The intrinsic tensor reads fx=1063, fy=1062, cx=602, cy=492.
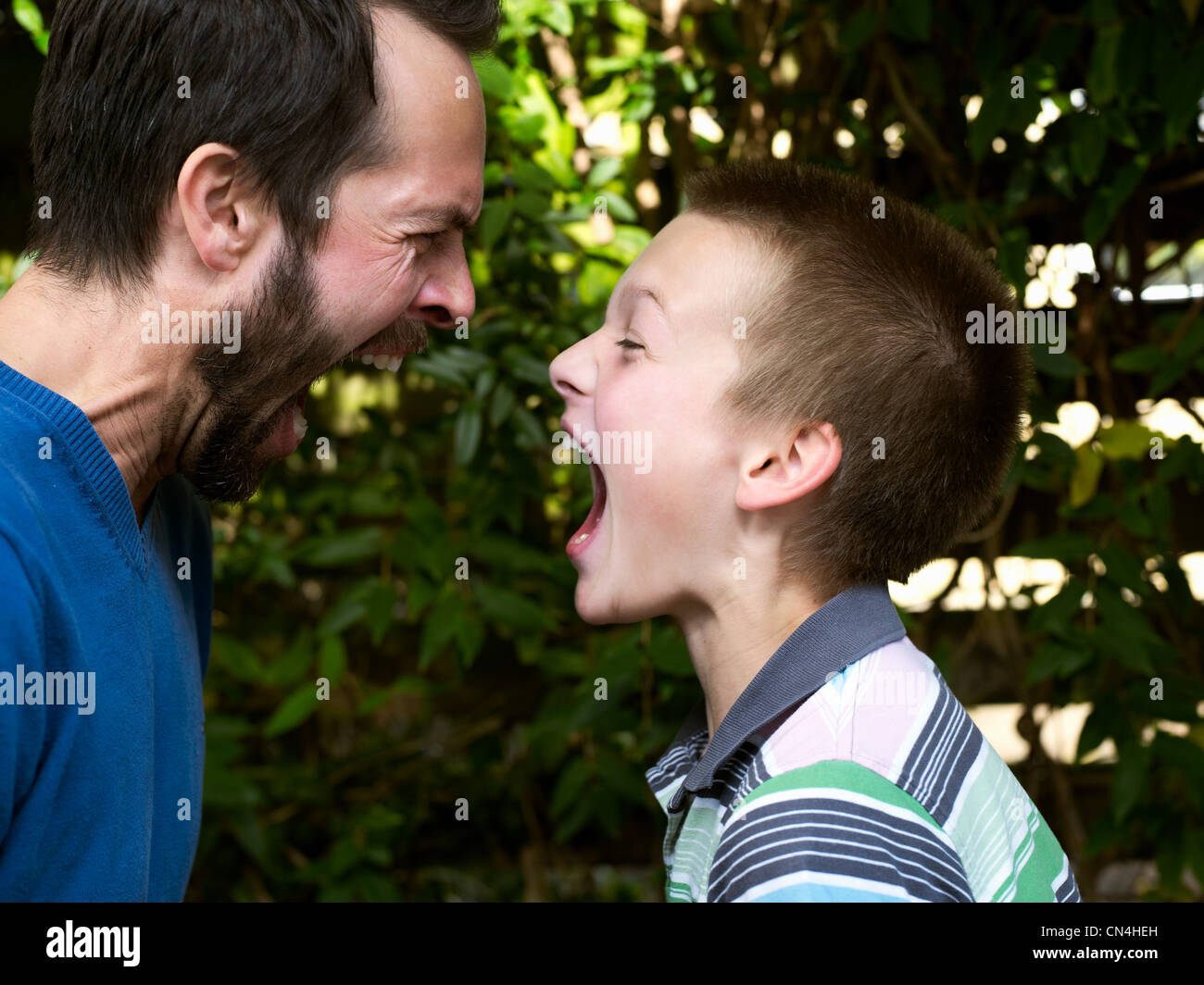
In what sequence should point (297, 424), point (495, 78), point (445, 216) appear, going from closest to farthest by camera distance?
point (445, 216)
point (297, 424)
point (495, 78)

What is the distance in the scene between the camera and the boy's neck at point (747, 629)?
1.06 meters

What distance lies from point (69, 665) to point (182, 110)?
0.54 metres

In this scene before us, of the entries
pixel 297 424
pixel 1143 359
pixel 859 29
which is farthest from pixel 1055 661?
pixel 297 424

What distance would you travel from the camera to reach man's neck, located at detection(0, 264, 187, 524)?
1019mm

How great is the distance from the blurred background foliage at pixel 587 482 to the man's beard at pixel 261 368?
40 centimetres

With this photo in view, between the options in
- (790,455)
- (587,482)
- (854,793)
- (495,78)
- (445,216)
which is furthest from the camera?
(587,482)

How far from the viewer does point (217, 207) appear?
3.51 feet

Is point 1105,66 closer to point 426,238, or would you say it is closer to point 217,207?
point 426,238

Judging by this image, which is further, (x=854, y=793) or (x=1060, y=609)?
(x=1060, y=609)

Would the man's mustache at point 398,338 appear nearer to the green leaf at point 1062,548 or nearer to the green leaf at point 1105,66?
the green leaf at point 1062,548

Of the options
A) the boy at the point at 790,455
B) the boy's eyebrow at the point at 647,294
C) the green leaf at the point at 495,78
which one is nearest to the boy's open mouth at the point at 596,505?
the boy at the point at 790,455

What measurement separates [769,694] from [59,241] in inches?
33.0

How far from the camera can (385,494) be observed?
179cm

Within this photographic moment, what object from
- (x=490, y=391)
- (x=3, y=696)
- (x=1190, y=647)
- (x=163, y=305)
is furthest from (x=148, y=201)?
(x=1190, y=647)
